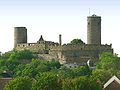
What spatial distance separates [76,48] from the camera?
137250mm

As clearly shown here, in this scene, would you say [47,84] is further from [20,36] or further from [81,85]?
[20,36]

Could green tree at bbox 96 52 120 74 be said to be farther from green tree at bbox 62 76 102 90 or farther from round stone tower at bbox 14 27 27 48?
green tree at bbox 62 76 102 90

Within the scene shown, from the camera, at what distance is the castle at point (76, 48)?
133875 millimetres

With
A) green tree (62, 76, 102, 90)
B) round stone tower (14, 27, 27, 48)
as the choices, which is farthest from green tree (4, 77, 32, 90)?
round stone tower (14, 27, 27, 48)

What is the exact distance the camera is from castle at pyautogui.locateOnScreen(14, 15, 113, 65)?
13388 centimetres

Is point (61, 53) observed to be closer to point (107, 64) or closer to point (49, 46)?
point (49, 46)

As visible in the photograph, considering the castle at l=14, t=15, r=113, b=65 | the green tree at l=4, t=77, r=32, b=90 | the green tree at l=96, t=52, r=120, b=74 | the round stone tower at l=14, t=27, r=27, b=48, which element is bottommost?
the green tree at l=4, t=77, r=32, b=90

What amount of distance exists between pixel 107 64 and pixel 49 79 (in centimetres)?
4348

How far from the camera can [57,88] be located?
68.6 m

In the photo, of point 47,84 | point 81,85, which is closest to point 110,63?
point 81,85

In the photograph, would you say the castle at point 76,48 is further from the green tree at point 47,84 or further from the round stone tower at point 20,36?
the green tree at point 47,84

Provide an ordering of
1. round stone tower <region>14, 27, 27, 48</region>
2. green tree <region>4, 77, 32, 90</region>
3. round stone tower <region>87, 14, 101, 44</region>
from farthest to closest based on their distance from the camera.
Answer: round stone tower <region>14, 27, 27, 48</region>, round stone tower <region>87, 14, 101, 44</region>, green tree <region>4, 77, 32, 90</region>

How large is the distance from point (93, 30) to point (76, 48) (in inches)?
153

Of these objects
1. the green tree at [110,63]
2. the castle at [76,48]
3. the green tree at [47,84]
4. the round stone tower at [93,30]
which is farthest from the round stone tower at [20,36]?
the green tree at [47,84]
